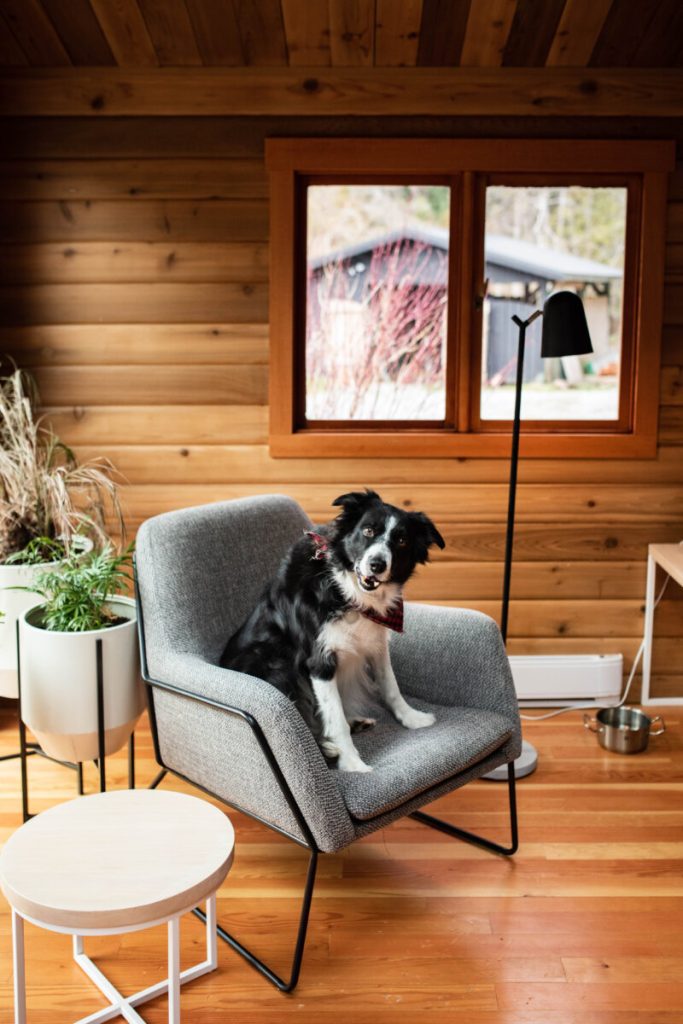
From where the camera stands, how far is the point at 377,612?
94.0 inches

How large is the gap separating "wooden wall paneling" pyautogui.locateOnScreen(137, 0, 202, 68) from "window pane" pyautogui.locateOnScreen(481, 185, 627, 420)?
1130mm

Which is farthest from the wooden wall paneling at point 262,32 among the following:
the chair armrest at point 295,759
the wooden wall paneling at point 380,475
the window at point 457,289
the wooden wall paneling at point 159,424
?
the chair armrest at point 295,759

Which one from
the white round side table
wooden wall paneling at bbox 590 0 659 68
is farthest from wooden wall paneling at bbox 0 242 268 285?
the white round side table

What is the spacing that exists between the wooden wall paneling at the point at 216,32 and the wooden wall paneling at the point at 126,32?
169 millimetres

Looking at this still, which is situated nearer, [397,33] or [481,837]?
[481,837]

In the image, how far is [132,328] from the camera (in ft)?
11.2

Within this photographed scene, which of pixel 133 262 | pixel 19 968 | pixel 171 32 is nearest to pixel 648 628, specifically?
pixel 133 262

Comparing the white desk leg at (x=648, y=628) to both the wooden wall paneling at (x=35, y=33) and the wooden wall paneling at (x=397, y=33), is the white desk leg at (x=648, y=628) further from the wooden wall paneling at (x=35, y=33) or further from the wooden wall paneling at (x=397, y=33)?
the wooden wall paneling at (x=35, y=33)

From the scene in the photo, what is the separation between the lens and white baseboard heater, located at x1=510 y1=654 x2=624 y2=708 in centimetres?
356

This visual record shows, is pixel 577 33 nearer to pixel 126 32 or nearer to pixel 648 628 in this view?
pixel 126 32

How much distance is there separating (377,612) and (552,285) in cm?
173

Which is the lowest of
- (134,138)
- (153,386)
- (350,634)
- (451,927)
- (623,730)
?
(451,927)

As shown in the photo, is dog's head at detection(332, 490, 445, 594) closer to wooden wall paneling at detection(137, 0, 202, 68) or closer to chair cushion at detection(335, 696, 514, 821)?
chair cushion at detection(335, 696, 514, 821)

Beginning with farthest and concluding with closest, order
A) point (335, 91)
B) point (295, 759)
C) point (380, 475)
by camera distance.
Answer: point (380, 475)
point (335, 91)
point (295, 759)
